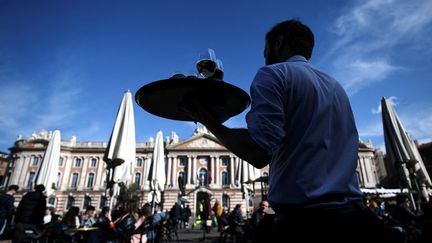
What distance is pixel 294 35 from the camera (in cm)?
132

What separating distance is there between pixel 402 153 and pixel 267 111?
9.75m

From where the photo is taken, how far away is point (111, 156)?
25.9ft

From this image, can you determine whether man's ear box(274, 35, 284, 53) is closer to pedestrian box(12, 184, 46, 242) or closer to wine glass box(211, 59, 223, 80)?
wine glass box(211, 59, 223, 80)

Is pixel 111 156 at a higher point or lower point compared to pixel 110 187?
higher

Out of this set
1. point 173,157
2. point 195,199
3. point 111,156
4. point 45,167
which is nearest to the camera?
point 111,156

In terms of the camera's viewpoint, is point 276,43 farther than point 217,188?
No

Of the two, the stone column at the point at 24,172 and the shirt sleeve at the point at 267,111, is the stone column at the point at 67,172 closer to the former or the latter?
the stone column at the point at 24,172

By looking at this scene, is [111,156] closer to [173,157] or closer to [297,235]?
[297,235]

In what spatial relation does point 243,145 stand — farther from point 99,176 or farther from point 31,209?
point 99,176


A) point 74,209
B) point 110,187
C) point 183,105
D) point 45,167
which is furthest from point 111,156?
point 183,105

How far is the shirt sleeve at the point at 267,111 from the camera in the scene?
926 mm

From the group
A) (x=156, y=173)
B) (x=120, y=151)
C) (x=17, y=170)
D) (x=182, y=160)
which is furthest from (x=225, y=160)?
(x=120, y=151)

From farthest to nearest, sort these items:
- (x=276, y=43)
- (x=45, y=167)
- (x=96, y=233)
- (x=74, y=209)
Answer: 1. (x=45, y=167)
2. (x=74, y=209)
3. (x=96, y=233)
4. (x=276, y=43)

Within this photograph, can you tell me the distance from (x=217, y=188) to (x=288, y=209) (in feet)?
146
